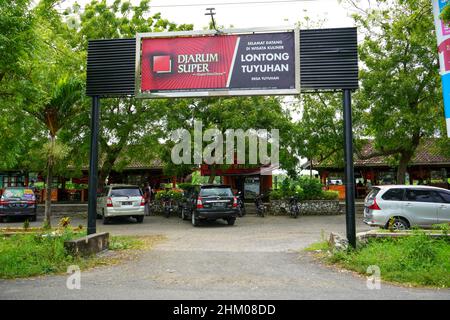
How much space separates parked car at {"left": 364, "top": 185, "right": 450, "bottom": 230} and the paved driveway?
2.42m

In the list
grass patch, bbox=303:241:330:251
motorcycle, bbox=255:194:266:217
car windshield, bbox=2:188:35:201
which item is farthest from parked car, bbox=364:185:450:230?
car windshield, bbox=2:188:35:201

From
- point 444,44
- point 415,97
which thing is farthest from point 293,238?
point 415,97

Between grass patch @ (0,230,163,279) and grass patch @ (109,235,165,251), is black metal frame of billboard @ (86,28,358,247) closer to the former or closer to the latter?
grass patch @ (109,235,165,251)

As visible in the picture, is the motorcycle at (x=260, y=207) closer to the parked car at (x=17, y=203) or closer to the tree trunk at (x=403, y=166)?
the tree trunk at (x=403, y=166)

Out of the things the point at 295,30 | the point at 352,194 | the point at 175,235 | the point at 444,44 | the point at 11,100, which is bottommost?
Answer: the point at 175,235

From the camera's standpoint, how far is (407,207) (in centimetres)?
1184

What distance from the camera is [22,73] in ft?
29.3

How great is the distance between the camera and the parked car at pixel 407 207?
38.6 ft

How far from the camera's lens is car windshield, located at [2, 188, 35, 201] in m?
19.9

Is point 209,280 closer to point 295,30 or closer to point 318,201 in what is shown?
point 295,30

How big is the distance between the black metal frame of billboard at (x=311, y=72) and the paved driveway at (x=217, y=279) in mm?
2120

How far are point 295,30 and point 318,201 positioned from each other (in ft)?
46.1

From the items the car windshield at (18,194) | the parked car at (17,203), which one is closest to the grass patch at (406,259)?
the parked car at (17,203)

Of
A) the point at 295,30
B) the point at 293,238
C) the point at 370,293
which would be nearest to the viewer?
the point at 370,293
